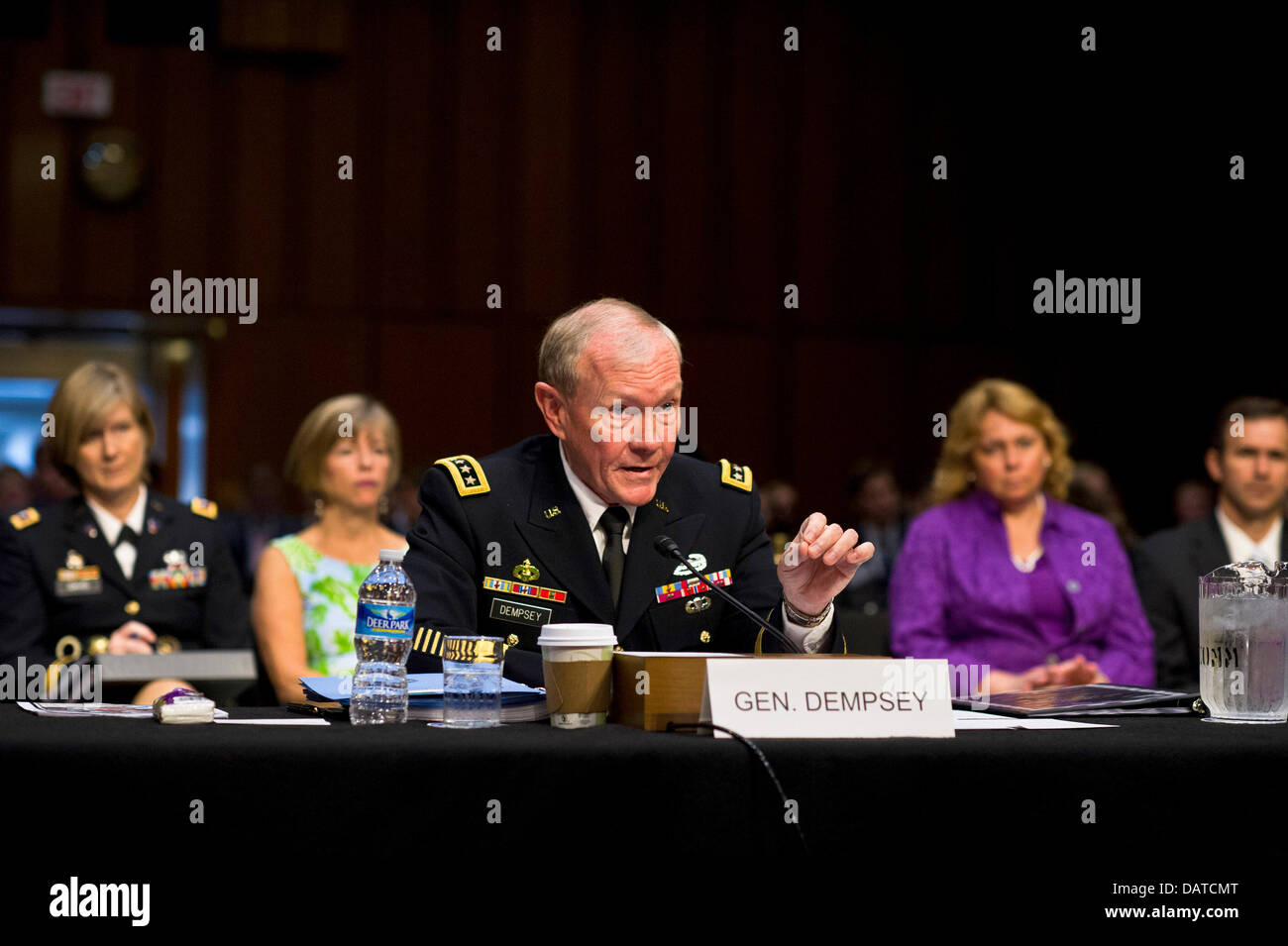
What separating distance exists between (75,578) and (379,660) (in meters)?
2.17

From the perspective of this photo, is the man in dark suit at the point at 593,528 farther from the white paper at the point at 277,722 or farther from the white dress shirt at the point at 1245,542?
the white dress shirt at the point at 1245,542

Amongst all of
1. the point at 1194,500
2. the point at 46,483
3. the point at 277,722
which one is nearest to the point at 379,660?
the point at 277,722

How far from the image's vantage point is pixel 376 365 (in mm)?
9023

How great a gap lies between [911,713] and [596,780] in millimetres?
394

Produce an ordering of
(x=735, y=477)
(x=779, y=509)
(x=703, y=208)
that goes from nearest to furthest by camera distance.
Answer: (x=735, y=477), (x=779, y=509), (x=703, y=208)

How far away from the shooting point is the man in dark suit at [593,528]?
2.33m

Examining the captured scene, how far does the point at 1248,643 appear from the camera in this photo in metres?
1.88

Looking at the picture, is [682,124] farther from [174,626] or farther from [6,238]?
[174,626]

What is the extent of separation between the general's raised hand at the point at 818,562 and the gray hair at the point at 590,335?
513mm

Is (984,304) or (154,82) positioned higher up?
(154,82)

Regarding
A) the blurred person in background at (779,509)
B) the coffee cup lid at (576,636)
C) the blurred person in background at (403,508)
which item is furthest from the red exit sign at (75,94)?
the coffee cup lid at (576,636)

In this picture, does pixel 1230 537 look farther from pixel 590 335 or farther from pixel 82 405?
pixel 82 405

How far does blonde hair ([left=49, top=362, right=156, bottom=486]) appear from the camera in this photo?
3.76 metres

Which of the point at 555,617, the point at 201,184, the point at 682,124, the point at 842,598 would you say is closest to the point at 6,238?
the point at 201,184
